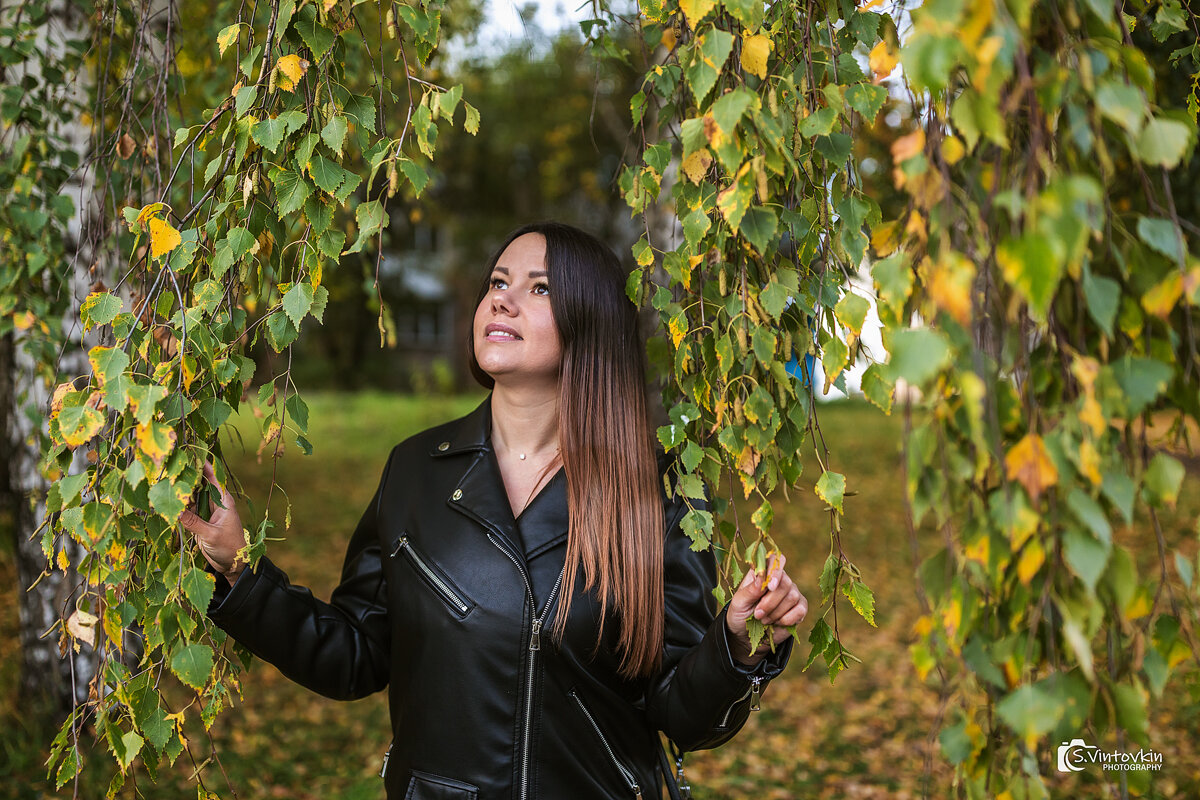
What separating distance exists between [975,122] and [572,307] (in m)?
1.10

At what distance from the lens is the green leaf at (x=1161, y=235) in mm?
893

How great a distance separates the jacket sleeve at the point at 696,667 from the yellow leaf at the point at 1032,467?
765 mm

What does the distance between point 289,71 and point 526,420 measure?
34.2 inches

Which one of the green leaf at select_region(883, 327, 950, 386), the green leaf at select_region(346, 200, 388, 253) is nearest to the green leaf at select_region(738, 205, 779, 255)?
the green leaf at select_region(883, 327, 950, 386)

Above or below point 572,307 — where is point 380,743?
below

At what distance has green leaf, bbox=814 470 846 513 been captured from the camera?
52.8 inches

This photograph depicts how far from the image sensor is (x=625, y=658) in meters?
1.73

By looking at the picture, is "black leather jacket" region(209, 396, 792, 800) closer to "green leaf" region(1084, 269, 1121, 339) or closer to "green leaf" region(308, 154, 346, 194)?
"green leaf" region(308, 154, 346, 194)

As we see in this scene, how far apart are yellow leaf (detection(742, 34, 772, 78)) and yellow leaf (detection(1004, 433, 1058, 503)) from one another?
0.65 metres

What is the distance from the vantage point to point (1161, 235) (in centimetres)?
91

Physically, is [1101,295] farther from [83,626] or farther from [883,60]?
[83,626]

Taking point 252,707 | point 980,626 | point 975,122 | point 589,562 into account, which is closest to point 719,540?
point 589,562

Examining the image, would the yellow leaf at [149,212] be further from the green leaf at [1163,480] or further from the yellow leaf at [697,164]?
the green leaf at [1163,480]

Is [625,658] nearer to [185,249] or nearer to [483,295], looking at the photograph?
[483,295]
